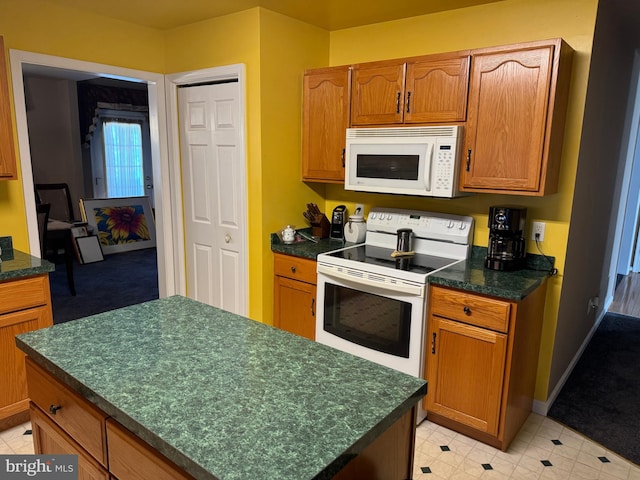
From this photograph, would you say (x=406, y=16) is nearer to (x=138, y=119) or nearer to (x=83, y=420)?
(x=83, y=420)

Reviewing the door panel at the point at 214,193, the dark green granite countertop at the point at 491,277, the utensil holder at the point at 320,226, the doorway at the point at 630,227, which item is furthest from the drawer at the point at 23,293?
the doorway at the point at 630,227

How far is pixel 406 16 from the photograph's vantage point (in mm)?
2984

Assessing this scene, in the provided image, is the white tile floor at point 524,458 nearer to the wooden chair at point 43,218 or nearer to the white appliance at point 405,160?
the white appliance at point 405,160

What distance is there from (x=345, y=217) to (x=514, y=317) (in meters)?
1.55

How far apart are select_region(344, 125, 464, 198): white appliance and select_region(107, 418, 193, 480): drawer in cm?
200

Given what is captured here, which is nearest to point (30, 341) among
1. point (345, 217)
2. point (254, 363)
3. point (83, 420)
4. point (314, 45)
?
point (83, 420)

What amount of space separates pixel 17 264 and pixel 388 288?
2005mm

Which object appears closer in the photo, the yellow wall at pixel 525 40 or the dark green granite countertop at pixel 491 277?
the dark green granite countertop at pixel 491 277

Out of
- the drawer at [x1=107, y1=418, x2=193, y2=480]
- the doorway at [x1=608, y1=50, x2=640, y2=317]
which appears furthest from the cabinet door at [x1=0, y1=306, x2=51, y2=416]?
the doorway at [x1=608, y1=50, x2=640, y2=317]

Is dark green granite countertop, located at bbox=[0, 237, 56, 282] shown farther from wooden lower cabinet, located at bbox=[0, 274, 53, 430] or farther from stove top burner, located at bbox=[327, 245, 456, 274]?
stove top burner, located at bbox=[327, 245, 456, 274]

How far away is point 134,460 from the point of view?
116cm

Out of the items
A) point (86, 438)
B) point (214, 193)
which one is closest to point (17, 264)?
point (214, 193)

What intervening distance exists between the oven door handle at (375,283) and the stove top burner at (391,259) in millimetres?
99

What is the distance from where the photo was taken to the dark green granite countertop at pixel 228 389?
0.98m
